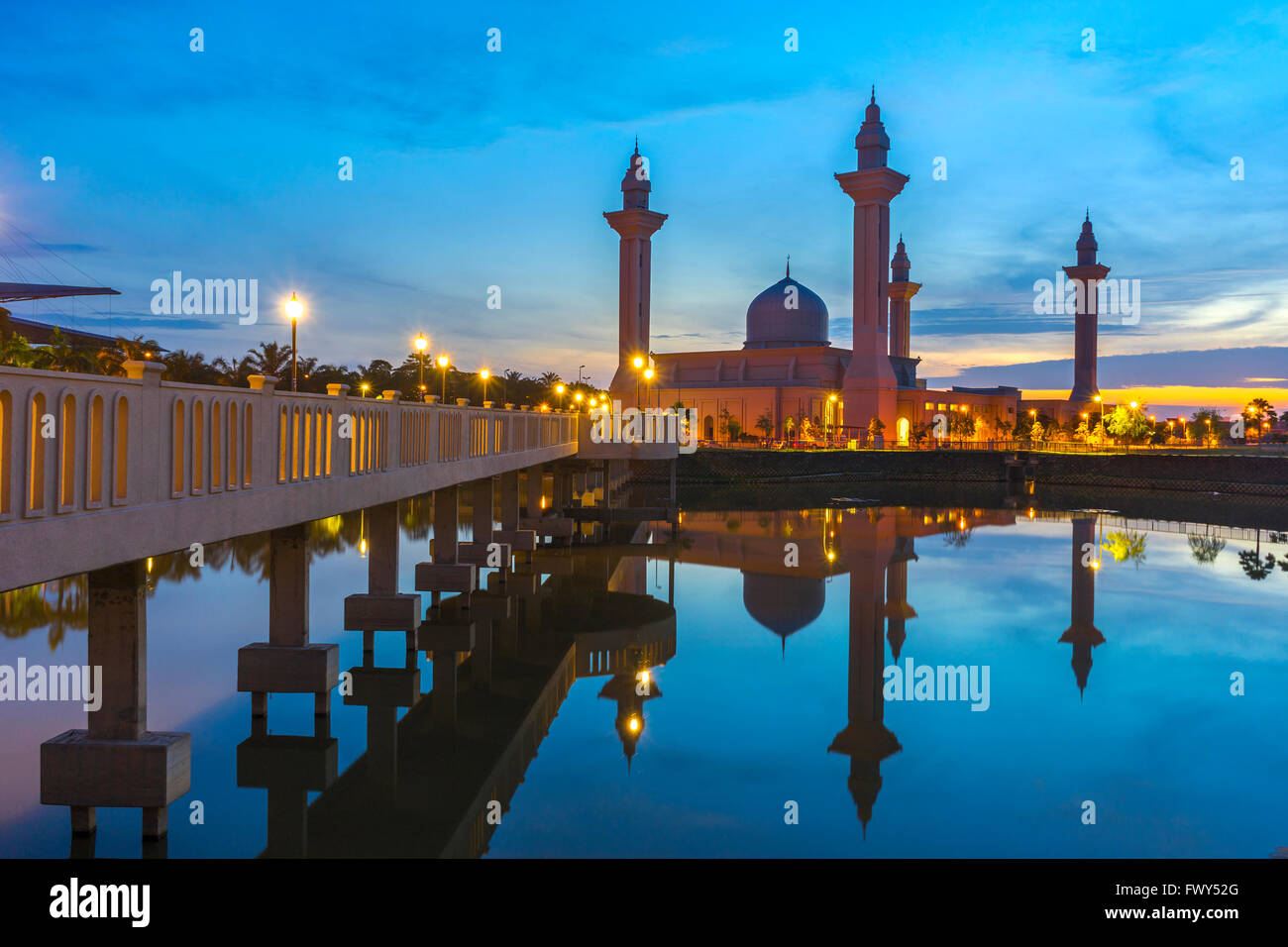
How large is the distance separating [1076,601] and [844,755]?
1617 centimetres

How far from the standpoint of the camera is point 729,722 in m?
16.0

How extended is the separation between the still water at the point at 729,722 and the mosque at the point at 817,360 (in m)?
57.0

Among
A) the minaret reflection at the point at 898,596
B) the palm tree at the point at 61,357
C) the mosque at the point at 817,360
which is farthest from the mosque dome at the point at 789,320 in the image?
the palm tree at the point at 61,357

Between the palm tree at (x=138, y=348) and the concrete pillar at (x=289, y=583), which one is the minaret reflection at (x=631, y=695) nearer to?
the concrete pillar at (x=289, y=583)

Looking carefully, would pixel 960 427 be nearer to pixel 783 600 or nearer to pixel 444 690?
pixel 783 600

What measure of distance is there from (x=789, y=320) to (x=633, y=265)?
1763 centimetres

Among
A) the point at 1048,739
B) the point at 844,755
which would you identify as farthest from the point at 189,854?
the point at 1048,739

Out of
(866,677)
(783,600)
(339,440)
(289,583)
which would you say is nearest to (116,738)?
(289,583)

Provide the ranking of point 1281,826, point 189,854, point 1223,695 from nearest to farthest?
point 189,854 < point 1281,826 < point 1223,695

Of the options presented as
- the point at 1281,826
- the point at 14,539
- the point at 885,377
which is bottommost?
the point at 1281,826

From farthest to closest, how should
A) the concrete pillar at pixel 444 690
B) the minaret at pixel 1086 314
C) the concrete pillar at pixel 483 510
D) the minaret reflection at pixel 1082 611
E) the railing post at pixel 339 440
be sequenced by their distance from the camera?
the minaret at pixel 1086 314 < the concrete pillar at pixel 483 510 < the minaret reflection at pixel 1082 611 < the concrete pillar at pixel 444 690 < the railing post at pixel 339 440

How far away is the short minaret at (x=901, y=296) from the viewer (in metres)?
130
